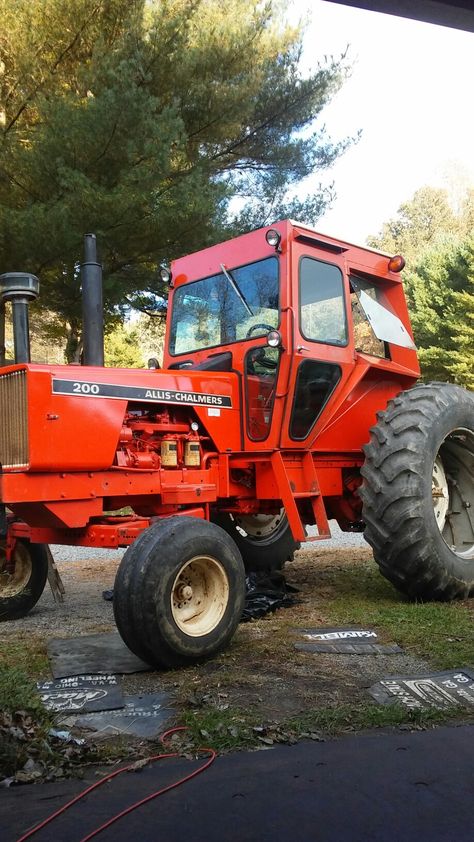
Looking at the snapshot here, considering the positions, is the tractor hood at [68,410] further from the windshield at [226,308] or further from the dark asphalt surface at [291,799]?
the dark asphalt surface at [291,799]

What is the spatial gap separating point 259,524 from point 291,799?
4376mm

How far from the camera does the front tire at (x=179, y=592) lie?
380 cm

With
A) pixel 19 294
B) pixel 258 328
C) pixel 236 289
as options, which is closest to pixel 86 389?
pixel 19 294

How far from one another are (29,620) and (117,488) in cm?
136

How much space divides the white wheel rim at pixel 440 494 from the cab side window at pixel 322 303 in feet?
4.25

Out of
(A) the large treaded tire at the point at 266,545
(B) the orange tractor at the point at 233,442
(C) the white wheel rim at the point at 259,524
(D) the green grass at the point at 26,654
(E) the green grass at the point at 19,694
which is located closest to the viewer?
(E) the green grass at the point at 19,694

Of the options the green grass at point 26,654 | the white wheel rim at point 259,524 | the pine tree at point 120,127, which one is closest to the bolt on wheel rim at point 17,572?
the green grass at point 26,654

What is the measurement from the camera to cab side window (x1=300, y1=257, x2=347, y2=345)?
550cm

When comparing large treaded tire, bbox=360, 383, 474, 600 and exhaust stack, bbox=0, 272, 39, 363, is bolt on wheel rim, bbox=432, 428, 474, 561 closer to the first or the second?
large treaded tire, bbox=360, 383, 474, 600

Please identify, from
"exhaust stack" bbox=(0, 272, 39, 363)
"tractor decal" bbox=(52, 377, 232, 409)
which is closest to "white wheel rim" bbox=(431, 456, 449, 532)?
"tractor decal" bbox=(52, 377, 232, 409)

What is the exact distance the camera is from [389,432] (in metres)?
5.39

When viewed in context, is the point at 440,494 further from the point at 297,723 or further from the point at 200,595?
the point at 297,723

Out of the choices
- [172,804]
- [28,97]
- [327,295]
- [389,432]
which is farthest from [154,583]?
[28,97]

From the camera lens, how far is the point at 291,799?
Result: 239 cm
